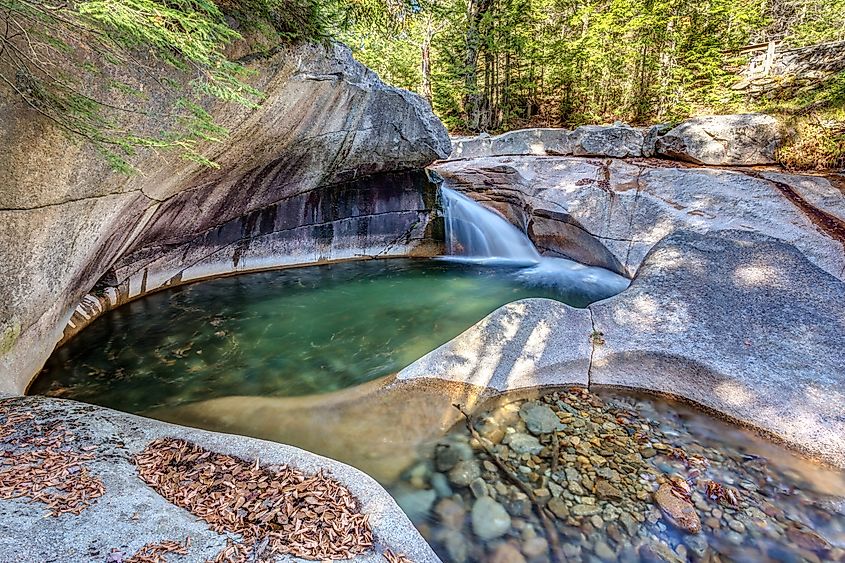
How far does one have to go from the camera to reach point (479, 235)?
9.99m

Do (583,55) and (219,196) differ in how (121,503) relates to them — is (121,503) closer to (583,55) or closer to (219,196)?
(219,196)

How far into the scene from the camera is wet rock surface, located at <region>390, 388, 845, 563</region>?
2605 millimetres

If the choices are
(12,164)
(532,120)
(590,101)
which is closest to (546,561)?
(12,164)

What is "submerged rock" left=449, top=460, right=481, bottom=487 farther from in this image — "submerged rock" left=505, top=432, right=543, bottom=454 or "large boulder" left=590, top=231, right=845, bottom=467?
"large boulder" left=590, top=231, right=845, bottom=467

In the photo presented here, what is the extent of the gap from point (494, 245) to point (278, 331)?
18.4 ft

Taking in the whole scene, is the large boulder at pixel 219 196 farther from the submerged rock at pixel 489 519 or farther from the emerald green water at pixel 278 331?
the submerged rock at pixel 489 519

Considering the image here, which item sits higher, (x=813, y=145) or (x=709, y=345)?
(x=813, y=145)

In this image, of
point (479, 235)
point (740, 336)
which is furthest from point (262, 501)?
point (479, 235)

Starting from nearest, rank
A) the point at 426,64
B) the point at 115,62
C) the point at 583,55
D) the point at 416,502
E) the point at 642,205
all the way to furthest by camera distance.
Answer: the point at 115,62 < the point at 416,502 < the point at 642,205 < the point at 583,55 < the point at 426,64

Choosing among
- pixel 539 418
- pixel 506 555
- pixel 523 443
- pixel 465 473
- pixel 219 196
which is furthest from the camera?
pixel 219 196

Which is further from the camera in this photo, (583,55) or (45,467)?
(583,55)

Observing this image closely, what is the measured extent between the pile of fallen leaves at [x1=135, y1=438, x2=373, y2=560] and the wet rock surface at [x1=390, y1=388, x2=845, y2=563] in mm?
753

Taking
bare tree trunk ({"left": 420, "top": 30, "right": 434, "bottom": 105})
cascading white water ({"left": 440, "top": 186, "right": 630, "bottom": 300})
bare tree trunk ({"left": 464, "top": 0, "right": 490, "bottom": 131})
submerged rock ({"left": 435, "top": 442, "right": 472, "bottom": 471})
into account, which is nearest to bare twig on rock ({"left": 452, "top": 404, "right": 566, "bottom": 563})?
submerged rock ({"left": 435, "top": 442, "right": 472, "bottom": 471})

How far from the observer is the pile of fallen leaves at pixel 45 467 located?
2.09 meters
